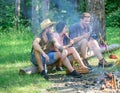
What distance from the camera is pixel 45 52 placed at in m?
8.05

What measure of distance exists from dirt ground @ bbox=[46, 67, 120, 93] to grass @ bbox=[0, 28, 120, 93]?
0.25 meters

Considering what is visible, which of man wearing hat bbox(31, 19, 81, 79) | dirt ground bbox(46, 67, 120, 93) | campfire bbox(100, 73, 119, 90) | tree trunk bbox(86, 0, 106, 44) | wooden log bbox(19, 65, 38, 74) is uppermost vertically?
tree trunk bbox(86, 0, 106, 44)

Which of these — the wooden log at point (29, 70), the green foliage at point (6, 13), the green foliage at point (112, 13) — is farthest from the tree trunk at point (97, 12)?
the green foliage at point (6, 13)

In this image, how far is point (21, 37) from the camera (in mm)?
13305

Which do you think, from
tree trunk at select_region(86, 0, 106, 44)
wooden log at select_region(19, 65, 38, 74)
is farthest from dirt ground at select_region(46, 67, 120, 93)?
tree trunk at select_region(86, 0, 106, 44)

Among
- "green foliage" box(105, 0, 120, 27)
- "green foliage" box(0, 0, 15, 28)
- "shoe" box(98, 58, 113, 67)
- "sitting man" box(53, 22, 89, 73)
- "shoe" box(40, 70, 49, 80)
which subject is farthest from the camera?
"green foliage" box(0, 0, 15, 28)

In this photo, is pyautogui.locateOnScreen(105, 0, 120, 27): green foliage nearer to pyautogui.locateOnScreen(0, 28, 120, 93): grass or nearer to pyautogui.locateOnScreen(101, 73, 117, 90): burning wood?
pyautogui.locateOnScreen(0, 28, 120, 93): grass

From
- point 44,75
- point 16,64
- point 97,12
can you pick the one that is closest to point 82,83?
point 44,75

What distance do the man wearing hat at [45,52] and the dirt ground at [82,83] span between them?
8.8 inches

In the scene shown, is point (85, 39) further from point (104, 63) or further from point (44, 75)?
point (44, 75)

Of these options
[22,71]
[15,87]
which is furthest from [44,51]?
[15,87]

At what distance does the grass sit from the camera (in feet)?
22.8

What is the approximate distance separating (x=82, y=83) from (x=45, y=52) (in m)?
1.22

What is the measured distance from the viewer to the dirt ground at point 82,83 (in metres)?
6.80
